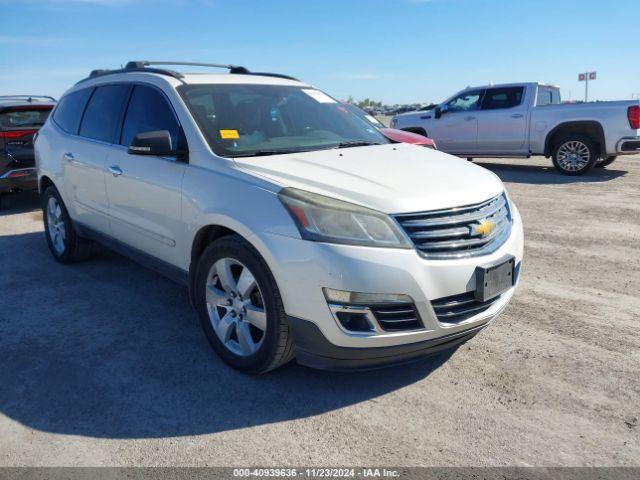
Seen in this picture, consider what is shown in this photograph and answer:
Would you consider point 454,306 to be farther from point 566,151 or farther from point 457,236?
point 566,151

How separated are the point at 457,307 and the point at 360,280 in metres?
0.59

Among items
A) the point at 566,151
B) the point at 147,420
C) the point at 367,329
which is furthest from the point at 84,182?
the point at 566,151

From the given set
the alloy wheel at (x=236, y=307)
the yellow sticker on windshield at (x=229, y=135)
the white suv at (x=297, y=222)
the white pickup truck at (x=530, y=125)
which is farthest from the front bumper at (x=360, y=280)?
the white pickup truck at (x=530, y=125)

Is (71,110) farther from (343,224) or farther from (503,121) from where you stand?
(503,121)

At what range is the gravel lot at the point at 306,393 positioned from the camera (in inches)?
104

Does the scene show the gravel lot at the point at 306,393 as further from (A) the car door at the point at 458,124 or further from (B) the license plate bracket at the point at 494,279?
(A) the car door at the point at 458,124

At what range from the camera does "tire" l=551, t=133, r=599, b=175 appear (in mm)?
10867

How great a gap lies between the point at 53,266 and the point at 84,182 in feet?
3.93

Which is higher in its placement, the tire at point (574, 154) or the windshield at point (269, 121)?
the windshield at point (269, 121)

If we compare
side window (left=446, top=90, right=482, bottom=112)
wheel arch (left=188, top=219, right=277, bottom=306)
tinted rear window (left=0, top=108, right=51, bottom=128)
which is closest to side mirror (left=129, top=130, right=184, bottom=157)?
wheel arch (left=188, top=219, right=277, bottom=306)

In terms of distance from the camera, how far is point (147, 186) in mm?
3947

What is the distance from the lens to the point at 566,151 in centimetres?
1116

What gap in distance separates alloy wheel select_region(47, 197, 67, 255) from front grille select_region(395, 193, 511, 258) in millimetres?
4079

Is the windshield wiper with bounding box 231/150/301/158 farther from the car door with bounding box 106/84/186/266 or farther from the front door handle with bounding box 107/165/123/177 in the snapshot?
the front door handle with bounding box 107/165/123/177
